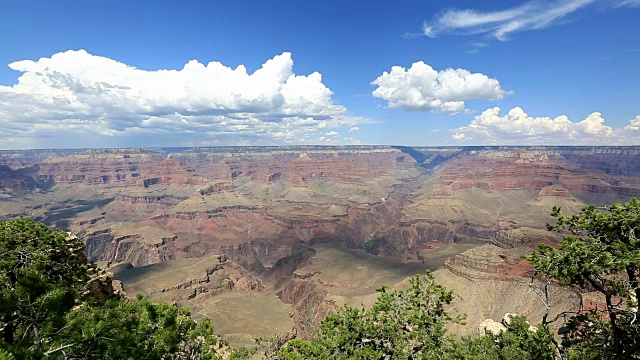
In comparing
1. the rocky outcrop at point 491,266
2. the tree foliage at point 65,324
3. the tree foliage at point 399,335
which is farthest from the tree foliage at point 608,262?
the rocky outcrop at point 491,266

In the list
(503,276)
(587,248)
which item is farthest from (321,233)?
(587,248)

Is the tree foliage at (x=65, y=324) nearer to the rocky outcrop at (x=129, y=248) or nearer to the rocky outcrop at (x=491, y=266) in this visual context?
the rocky outcrop at (x=491, y=266)

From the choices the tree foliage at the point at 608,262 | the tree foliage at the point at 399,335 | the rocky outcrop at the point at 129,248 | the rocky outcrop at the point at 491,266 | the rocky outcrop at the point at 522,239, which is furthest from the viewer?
the rocky outcrop at the point at 129,248

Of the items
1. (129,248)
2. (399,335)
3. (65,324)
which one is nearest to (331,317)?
(399,335)

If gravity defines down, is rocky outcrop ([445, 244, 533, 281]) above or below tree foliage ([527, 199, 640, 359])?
below

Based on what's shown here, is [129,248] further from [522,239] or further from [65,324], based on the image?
[65,324]

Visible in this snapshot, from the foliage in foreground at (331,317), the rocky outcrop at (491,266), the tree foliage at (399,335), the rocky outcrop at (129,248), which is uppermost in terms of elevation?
the foliage in foreground at (331,317)

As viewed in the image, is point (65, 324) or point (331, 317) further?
point (331, 317)

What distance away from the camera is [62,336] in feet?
34.4

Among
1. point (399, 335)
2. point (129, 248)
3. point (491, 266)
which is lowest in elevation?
point (129, 248)

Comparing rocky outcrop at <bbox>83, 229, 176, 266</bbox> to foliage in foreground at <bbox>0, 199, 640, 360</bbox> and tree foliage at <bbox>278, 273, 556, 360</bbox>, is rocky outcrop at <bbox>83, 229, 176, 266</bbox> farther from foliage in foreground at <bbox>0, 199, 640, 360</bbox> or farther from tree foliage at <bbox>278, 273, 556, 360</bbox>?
tree foliage at <bbox>278, 273, 556, 360</bbox>

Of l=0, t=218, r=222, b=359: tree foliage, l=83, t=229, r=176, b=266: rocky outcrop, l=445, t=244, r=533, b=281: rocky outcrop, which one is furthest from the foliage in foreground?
l=83, t=229, r=176, b=266: rocky outcrop

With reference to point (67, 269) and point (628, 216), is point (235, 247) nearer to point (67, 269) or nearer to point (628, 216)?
point (67, 269)

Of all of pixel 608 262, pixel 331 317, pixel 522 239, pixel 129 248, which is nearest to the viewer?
pixel 608 262
